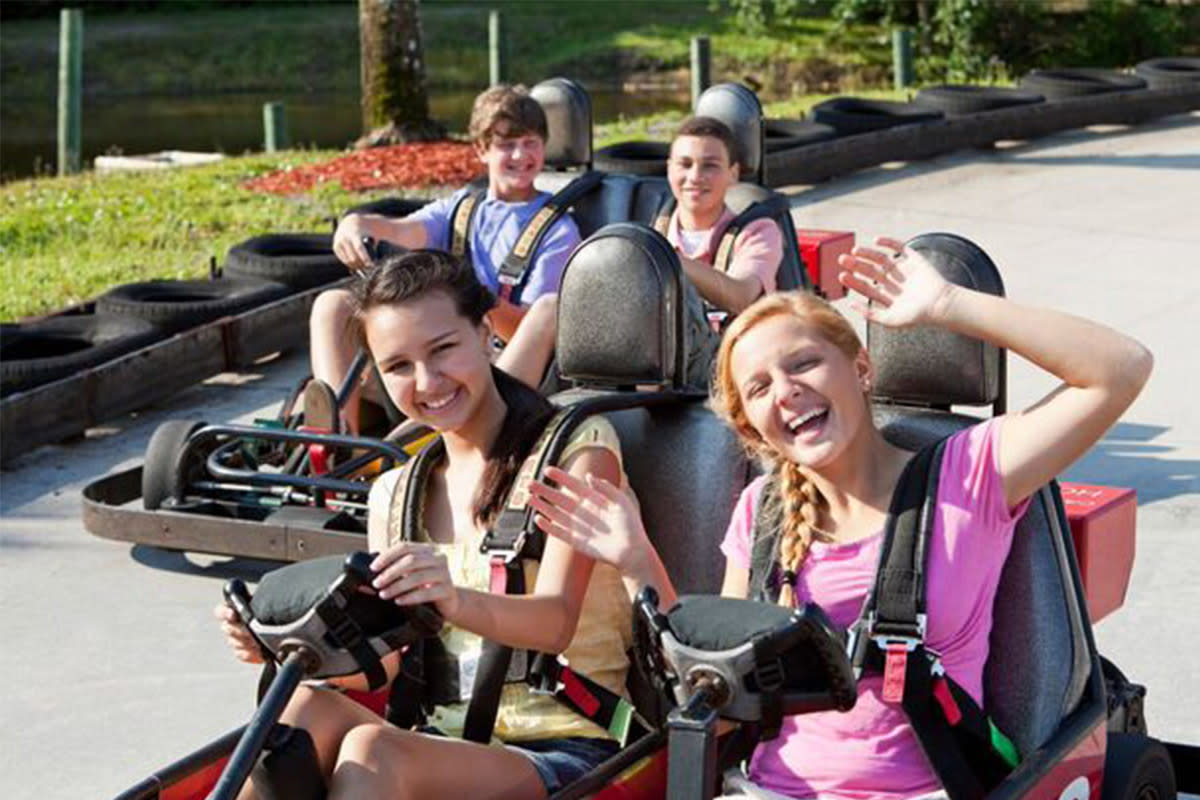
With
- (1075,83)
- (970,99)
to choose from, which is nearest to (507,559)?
(970,99)

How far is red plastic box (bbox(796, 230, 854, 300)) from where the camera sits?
6359mm

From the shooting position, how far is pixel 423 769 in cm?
272

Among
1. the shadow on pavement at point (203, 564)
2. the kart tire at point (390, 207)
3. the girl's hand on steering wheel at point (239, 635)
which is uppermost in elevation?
the kart tire at point (390, 207)

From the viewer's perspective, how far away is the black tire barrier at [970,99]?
1119cm

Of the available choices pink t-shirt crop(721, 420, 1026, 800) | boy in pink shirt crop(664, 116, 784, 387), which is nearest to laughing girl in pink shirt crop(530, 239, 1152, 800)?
pink t-shirt crop(721, 420, 1026, 800)

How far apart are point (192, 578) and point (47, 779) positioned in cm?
123

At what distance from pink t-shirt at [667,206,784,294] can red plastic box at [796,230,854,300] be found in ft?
2.57

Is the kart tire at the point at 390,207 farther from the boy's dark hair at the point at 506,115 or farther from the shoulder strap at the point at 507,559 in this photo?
the shoulder strap at the point at 507,559

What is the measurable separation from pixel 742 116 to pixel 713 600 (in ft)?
12.2

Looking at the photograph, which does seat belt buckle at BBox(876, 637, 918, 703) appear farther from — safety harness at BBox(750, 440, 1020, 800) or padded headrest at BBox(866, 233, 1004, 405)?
padded headrest at BBox(866, 233, 1004, 405)

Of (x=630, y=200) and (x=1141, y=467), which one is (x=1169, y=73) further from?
(x=630, y=200)

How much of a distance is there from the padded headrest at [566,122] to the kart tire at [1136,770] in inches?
138

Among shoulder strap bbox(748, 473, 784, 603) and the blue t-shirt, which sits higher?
the blue t-shirt

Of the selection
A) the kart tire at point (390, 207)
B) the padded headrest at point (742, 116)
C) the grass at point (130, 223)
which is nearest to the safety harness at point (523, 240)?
the padded headrest at point (742, 116)
